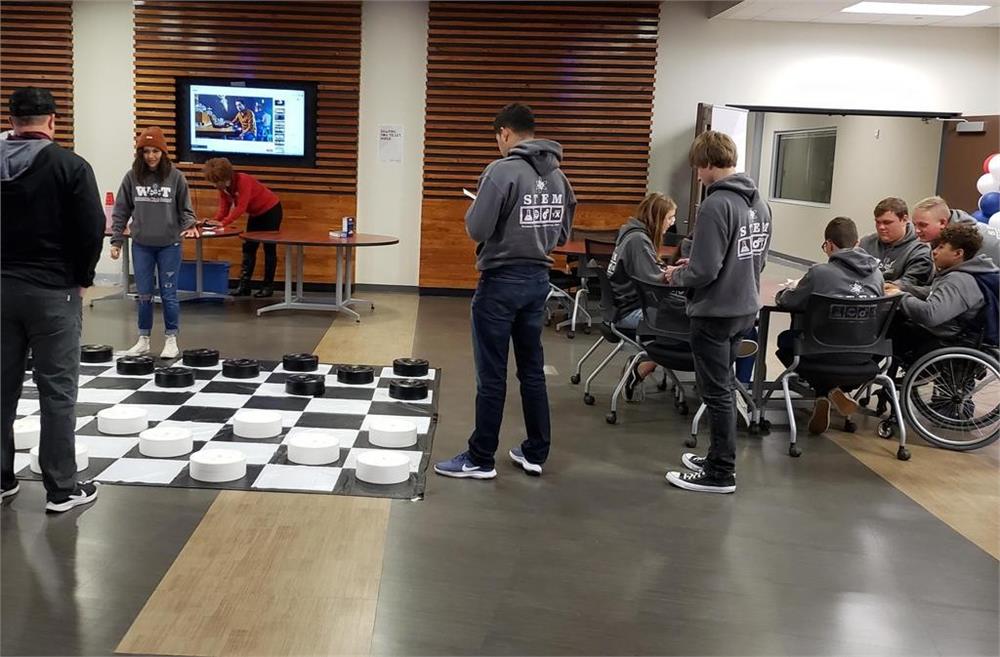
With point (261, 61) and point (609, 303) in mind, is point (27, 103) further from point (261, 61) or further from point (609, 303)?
point (261, 61)

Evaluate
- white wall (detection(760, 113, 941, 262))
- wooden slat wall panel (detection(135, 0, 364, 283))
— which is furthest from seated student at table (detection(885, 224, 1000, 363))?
wooden slat wall panel (detection(135, 0, 364, 283))

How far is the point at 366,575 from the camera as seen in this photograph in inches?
113

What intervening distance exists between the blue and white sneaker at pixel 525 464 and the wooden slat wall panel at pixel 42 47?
723 cm

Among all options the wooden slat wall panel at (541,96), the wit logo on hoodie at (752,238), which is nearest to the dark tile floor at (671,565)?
the wit logo on hoodie at (752,238)

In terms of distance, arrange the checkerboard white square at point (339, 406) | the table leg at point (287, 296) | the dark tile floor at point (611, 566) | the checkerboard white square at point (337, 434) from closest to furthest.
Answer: the dark tile floor at point (611, 566) < the checkerboard white square at point (337, 434) < the checkerboard white square at point (339, 406) < the table leg at point (287, 296)

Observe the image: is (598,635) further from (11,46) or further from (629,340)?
(11,46)

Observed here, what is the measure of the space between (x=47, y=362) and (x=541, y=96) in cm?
687

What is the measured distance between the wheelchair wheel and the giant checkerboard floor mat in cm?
255

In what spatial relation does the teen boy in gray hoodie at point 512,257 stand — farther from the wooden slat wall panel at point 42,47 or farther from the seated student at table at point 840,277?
the wooden slat wall panel at point 42,47

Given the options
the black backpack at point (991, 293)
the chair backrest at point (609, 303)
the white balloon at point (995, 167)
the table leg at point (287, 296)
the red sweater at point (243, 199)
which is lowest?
the table leg at point (287, 296)

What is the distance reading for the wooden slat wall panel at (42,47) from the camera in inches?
352

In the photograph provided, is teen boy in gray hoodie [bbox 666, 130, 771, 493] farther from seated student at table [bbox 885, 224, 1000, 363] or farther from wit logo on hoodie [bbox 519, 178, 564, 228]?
seated student at table [bbox 885, 224, 1000, 363]

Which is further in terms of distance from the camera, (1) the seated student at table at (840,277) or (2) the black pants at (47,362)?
(1) the seated student at table at (840,277)

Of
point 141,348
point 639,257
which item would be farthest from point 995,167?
point 141,348
